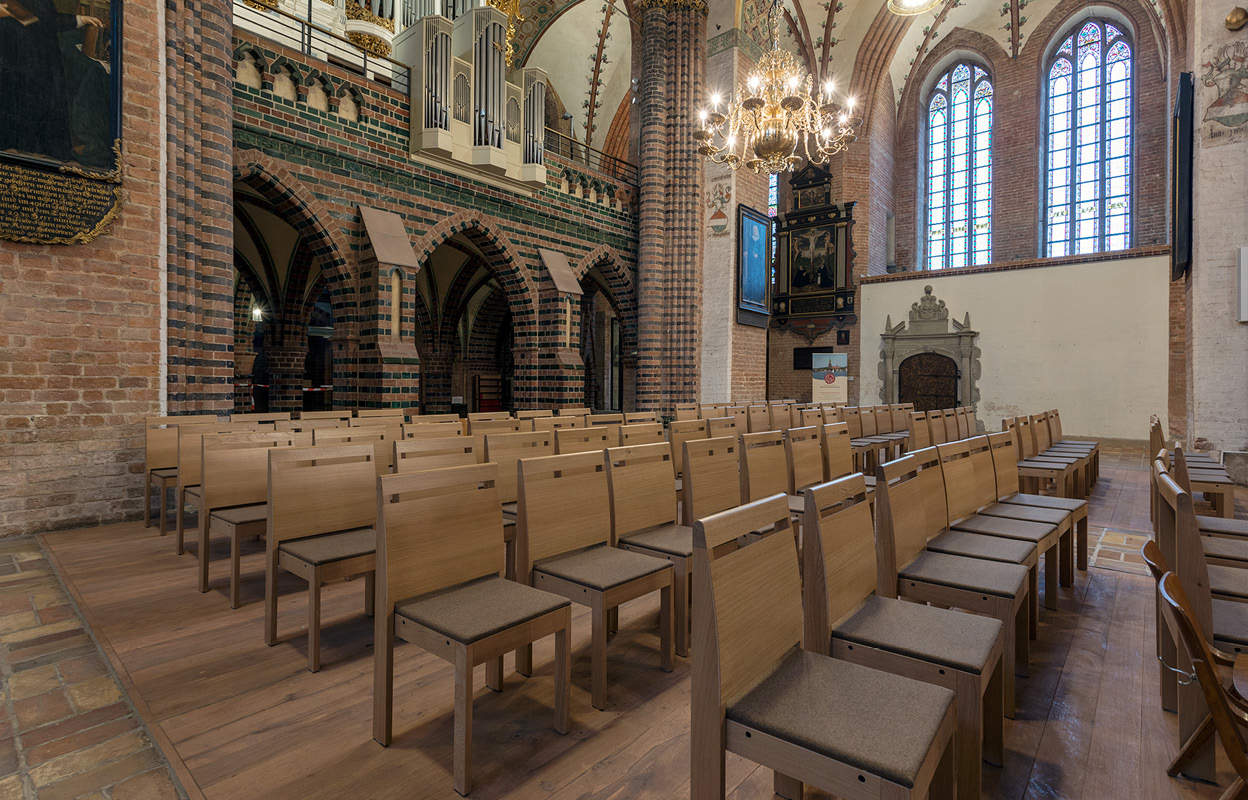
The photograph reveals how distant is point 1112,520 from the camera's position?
4.90 meters

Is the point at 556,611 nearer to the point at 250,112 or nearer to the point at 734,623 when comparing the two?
the point at 734,623

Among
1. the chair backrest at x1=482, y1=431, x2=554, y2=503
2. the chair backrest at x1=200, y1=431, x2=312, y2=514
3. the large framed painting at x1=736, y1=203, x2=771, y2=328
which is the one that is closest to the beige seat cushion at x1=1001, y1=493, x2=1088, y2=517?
the chair backrest at x1=482, y1=431, x2=554, y2=503

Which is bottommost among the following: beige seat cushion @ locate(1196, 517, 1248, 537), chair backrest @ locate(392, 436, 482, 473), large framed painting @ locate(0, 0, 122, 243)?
beige seat cushion @ locate(1196, 517, 1248, 537)

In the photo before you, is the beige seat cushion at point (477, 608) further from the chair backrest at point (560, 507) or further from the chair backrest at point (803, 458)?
the chair backrest at point (803, 458)

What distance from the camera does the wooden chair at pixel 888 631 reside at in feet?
4.64

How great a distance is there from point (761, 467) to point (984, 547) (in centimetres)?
117

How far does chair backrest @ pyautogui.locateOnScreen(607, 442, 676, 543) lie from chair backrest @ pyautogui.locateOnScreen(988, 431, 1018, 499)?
189cm

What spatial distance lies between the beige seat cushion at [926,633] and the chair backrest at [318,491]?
2.04 metres

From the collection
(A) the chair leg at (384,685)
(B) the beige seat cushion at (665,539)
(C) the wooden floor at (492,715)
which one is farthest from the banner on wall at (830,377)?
(A) the chair leg at (384,685)

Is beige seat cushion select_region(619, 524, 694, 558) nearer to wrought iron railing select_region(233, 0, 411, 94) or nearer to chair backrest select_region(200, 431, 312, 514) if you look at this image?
chair backrest select_region(200, 431, 312, 514)

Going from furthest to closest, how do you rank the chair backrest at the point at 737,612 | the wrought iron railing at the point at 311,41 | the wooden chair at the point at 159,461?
the wrought iron railing at the point at 311,41 → the wooden chair at the point at 159,461 → the chair backrest at the point at 737,612

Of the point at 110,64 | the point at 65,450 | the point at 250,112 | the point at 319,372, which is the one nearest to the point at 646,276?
the point at 250,112

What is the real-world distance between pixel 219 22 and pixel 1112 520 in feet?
29.9

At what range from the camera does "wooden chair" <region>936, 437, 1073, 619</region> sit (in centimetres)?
264
